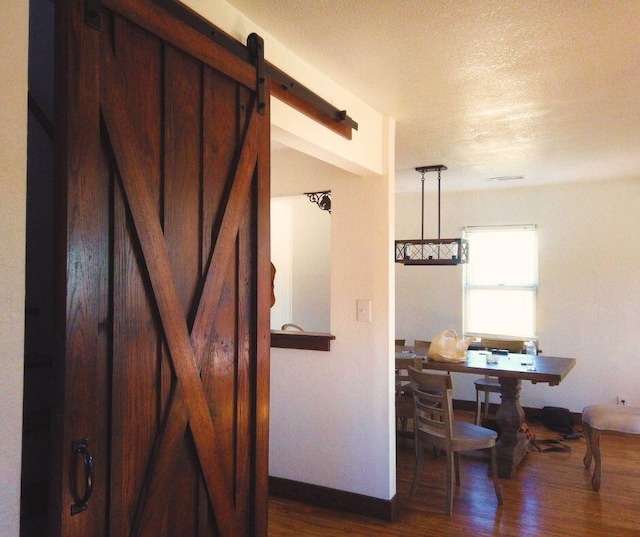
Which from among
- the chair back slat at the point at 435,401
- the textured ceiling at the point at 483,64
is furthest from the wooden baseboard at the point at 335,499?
the textured ceiling at the point at 483,64

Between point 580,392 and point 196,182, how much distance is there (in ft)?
17.3

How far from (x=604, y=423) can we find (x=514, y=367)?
717 millimetres

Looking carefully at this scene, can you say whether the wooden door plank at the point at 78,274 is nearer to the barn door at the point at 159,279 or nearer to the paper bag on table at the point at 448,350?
the barn door at the point at 159,279

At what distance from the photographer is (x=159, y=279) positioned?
1502mm

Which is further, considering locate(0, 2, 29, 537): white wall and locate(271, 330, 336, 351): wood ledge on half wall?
locate(271, 330, 336, 351): wood ledge on half wall

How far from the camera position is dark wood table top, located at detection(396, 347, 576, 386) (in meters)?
3.85

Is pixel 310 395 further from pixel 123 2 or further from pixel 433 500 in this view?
pixel 123 2

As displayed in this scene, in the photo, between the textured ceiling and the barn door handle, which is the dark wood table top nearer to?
the textured ceiling

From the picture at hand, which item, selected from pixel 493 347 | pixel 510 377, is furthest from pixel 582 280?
pixel 510 377

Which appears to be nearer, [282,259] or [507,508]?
[507,508]

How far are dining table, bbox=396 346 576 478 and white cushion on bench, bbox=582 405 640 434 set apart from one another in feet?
1.15

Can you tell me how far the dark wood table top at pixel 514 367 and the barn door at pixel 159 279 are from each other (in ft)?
8.58

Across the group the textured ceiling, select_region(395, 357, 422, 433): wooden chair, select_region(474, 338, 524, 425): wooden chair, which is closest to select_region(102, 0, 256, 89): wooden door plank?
the textured ceiling

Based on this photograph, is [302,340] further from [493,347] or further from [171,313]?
[493,347]
